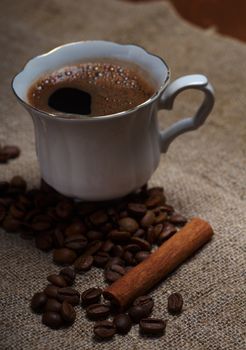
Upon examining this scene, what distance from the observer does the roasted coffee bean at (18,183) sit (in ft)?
3.72

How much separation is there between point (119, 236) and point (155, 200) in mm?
111

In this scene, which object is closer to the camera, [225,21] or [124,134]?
[124,134]

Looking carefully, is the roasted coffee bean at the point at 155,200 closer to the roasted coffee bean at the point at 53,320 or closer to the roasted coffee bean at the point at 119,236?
the roasted coffee bean at the point at 119,236

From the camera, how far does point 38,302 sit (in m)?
0.91

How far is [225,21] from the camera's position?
1706 millimetres

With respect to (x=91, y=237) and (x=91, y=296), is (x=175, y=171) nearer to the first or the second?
(x=91, y=237)

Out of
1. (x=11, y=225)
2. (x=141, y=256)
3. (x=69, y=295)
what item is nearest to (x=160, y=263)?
(x=141, y=256)

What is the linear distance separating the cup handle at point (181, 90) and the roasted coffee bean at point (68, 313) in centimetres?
33

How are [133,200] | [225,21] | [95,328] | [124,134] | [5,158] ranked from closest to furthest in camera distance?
[95,328] < [124,134] < [133,200] < [5,158] < [225,21]

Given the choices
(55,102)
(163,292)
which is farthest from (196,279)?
(55,102)

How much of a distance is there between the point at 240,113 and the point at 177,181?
0.25 meters

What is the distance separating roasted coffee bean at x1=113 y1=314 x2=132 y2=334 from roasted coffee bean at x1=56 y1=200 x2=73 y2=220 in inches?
8.4

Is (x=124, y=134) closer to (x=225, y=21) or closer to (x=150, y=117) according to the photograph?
(x=150, y=117)

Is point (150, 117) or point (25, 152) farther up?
point (150, 117)
